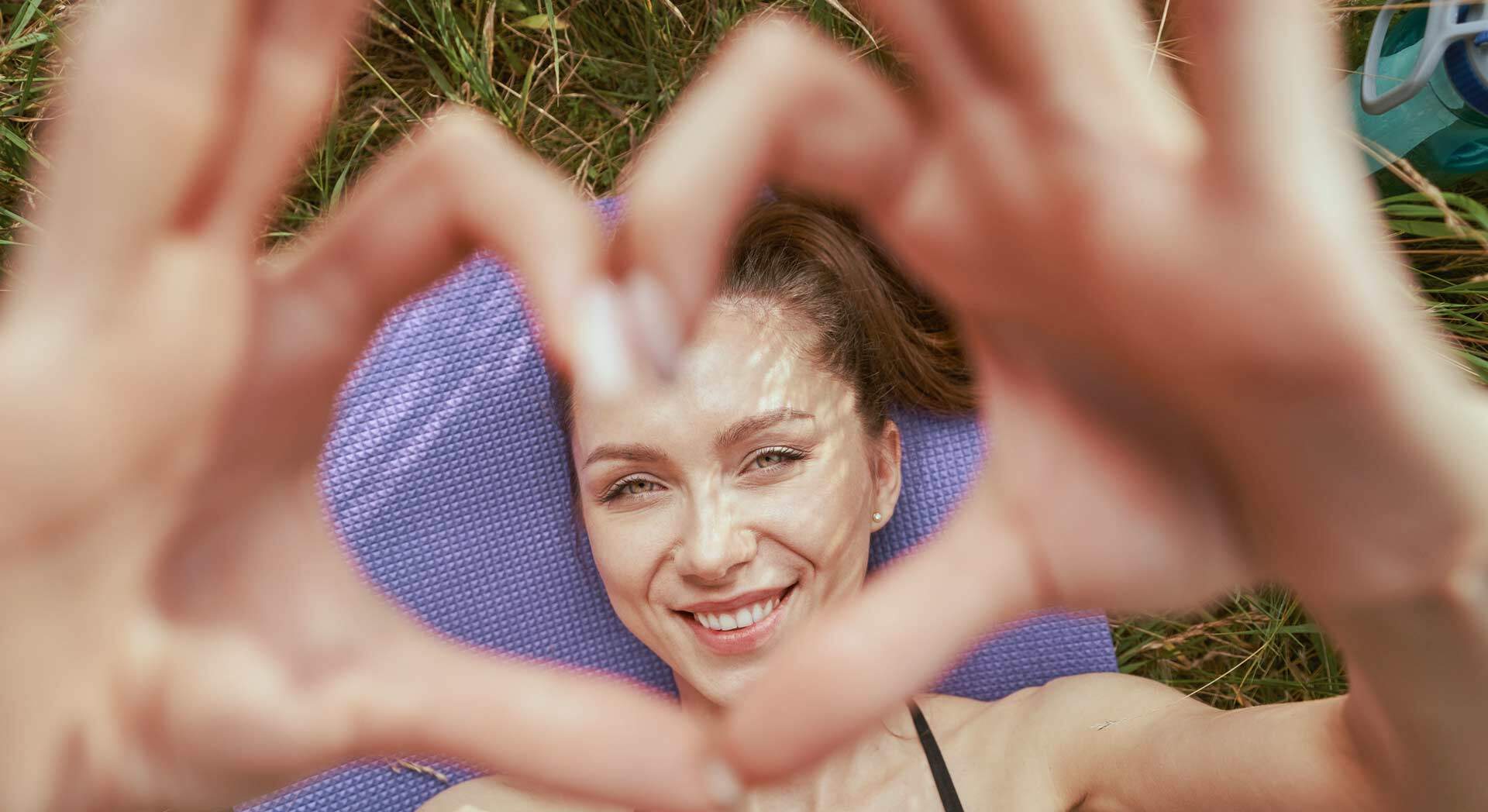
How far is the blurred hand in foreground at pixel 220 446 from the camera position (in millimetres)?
498

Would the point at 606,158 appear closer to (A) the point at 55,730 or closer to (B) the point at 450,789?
(B) the point at 450,789

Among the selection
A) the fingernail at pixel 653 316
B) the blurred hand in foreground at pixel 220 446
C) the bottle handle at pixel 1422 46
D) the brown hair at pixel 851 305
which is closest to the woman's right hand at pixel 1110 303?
the fingernail at pixel 653 316

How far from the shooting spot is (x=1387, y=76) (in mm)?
1282

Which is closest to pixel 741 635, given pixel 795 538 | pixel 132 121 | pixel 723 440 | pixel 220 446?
pixel 795 538

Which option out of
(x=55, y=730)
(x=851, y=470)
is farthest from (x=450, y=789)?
(x=55, y=730)

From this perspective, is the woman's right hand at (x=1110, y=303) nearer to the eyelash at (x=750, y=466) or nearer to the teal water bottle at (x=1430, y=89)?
the eyelash at (x=750, y=466)

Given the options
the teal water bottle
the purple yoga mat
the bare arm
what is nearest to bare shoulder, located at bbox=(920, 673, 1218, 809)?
the bare arm

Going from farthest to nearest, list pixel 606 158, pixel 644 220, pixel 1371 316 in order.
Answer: pixel 606 158
pixel 644 220
pixel 1371 316

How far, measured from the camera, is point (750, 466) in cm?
119

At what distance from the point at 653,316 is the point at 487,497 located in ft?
3.52

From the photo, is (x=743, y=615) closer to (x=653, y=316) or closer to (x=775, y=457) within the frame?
(x=775, y=457)

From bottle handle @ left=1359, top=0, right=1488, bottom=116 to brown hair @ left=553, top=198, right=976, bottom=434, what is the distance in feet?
2.07

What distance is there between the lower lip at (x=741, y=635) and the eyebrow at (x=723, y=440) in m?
0.22

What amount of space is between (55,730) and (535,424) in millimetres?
944
